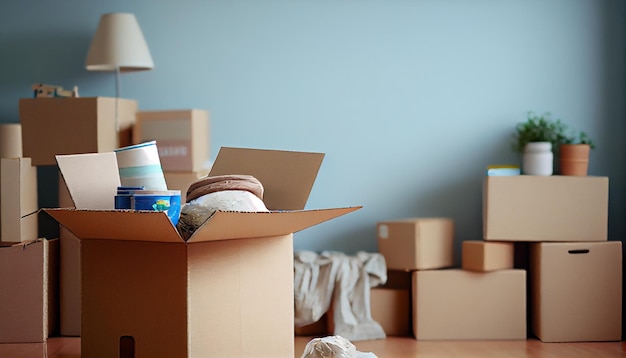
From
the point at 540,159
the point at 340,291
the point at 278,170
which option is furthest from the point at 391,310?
the point at 278,170

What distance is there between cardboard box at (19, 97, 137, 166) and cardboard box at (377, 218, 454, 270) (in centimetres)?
138

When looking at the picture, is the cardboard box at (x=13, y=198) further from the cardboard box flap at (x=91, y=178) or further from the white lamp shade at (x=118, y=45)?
the cardboard box flap at (x=91, y=178)

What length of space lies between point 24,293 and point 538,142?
2.46 metres

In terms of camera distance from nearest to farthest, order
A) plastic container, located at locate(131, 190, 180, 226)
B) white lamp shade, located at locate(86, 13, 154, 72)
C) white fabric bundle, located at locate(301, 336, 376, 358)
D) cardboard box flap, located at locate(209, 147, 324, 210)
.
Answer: plastic container, located at locate(131, 190, 180, 226), cardboard box flap, located at locate(209, 147, 324, 210), white fabric bundle, located at locate(301, 336, 376, 358), white lamp shade, located at locate(86, 13, 154, 72)

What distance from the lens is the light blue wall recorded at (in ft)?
13.7

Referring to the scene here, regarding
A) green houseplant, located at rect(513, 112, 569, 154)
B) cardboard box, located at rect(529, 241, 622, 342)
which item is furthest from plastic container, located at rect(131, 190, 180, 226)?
green houseplant, located at rect(513, 112, 569, 154)

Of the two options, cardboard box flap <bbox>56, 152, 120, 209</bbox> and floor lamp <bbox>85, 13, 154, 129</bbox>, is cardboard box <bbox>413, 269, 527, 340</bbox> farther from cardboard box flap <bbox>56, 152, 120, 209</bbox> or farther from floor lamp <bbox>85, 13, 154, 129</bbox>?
cardboard box flap <bbox>56, 152, 120, 209</bbox>

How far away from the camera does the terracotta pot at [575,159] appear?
12.7 ft

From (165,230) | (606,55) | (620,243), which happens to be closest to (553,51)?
(606,55)

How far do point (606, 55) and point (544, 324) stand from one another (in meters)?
1.43

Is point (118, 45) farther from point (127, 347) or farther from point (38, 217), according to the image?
point (127, 347)

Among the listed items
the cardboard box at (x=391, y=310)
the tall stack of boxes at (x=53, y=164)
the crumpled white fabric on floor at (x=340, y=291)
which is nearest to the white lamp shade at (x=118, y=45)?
the tall stack of boxes at (x=53, y=164)

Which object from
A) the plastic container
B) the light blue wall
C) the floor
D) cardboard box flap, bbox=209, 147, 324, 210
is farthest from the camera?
the light blue wall

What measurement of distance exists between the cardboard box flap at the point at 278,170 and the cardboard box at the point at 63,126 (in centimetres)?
175
